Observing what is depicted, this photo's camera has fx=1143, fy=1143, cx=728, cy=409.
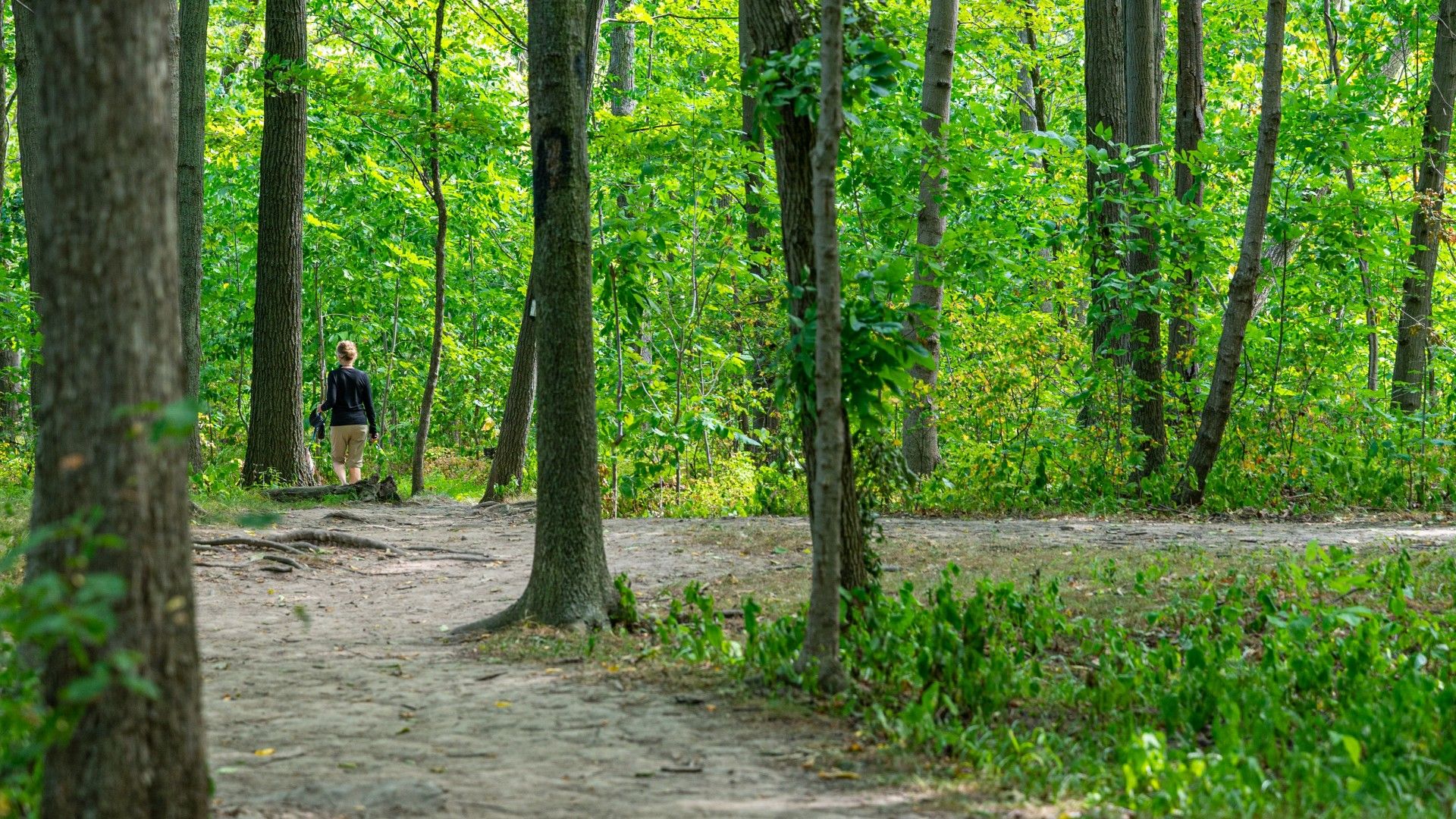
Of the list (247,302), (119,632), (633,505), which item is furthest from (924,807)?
(247,302)

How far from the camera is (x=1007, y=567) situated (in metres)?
8.13

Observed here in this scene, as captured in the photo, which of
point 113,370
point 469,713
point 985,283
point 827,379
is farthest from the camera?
point 985,283

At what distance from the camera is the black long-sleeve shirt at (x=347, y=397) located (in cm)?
1502

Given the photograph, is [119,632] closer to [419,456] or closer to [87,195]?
[87,195]

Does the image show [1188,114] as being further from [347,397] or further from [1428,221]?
[347,397]

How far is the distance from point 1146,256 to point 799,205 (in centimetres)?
772

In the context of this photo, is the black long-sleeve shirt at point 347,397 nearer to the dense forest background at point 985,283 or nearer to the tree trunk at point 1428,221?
the dense forest background at point 985,283

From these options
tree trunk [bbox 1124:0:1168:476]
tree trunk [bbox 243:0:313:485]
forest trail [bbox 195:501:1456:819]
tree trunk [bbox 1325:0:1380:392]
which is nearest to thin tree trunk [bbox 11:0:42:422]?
tree trunk [bbox 243:0:313:485]

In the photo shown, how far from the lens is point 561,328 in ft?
21.8

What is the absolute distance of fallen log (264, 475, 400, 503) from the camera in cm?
1351

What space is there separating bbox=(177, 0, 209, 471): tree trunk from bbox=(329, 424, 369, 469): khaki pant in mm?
2018

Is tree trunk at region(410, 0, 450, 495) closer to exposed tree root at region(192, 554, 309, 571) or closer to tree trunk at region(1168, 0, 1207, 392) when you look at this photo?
exposed tree root at region(192, 554, 309, 571)

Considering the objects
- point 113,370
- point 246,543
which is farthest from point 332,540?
point 113,370

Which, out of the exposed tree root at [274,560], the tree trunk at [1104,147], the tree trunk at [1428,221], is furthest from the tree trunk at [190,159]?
the tree trunk at [1428,221]
